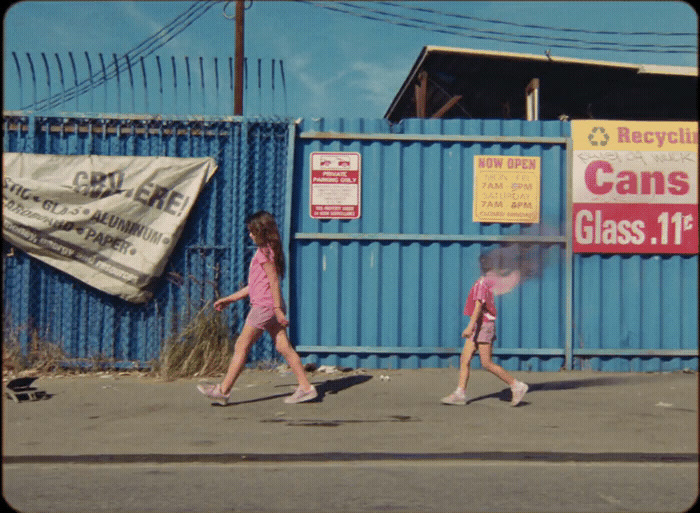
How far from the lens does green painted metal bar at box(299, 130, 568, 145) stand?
8648 mm

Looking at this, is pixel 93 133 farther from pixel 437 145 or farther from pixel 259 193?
pixel 437 145

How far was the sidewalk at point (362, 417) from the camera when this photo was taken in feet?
18.0

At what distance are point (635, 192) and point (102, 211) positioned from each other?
6.15m

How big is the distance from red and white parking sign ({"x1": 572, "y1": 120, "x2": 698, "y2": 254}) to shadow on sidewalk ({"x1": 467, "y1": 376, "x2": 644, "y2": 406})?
148 cm

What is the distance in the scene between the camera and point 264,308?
6.88 meters

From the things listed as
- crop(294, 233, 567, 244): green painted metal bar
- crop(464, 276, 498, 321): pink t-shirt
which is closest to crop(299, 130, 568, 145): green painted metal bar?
crop(294, 233, 567, 244): green painted metal bar

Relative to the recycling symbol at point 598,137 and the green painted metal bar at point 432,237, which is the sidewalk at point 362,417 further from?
the recycling symbol at point 598,137

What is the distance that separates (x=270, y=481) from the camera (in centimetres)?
458

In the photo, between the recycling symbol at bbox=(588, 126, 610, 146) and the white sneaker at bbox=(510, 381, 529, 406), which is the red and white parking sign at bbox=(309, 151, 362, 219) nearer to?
the recycling symbol at bbox=(588, 126, 610, 146)

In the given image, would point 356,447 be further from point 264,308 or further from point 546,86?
point 546,86

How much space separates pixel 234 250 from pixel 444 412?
3304 mm

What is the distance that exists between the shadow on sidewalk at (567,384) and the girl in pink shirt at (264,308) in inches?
73.5

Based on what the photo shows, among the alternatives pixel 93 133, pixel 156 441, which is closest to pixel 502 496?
pixel 156 441

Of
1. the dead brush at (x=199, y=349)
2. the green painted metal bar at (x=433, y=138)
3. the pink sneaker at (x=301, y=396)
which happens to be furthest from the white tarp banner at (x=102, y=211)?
the pink sneaker at (x=301, y=396)
